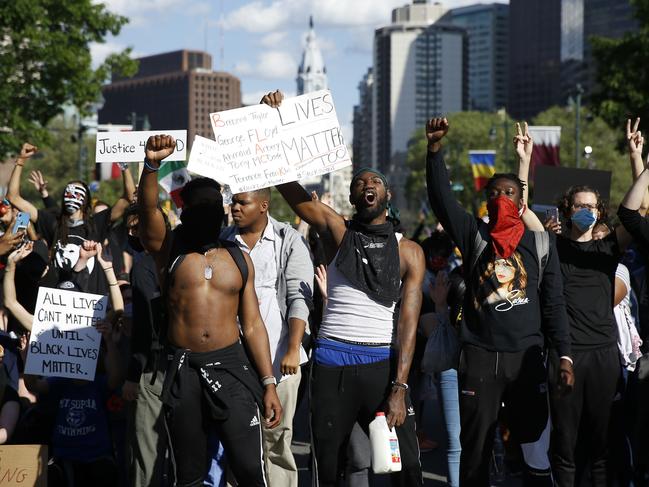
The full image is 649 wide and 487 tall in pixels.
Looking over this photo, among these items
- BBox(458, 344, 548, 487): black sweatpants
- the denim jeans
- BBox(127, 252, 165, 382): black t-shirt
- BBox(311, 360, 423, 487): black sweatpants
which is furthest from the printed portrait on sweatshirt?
BBox(127, 252, 165, 382): black t-shirt

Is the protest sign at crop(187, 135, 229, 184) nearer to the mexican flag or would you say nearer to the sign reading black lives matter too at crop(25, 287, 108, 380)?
the sign reading black lives matter too at crop(25, 287, 108, 380)

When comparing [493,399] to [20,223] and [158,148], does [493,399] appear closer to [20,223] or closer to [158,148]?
[158,148]

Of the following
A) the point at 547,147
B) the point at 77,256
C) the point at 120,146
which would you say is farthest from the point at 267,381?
the point at 547,147

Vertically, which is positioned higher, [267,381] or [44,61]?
[44,61]

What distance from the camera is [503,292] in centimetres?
593

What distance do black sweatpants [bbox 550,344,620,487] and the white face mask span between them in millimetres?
4040

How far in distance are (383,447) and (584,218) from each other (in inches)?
71.6

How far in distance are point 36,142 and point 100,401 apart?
59.9 ft

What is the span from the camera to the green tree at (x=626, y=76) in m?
25.8

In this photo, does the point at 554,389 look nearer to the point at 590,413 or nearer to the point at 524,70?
the point at 590,413

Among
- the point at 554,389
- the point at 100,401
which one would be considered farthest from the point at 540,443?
the point at 100,401

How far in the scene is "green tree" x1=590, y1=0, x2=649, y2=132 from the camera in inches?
1016

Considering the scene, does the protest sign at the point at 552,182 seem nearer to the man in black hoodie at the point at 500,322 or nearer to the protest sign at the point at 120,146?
the protest sign at the point at 120,146

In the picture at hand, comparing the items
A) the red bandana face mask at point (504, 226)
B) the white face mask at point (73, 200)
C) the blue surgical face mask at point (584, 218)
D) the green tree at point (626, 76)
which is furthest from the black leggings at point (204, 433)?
the green tree at point (626, 76)
